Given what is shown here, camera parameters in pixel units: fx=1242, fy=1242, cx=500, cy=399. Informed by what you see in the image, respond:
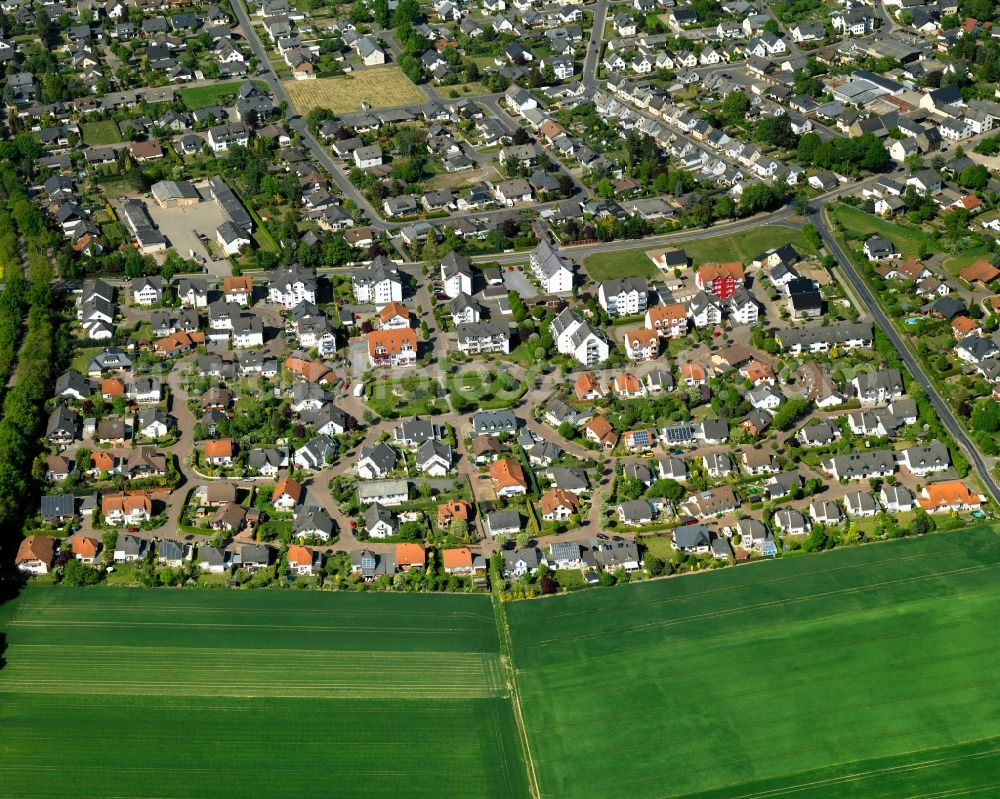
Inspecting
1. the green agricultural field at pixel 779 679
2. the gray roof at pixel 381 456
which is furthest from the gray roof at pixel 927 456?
the gray roof at pixel 381 456

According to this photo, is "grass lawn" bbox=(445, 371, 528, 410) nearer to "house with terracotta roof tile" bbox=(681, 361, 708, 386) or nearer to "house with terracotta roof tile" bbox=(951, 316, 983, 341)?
"house with terracotta roof tile" bbox=(681, 361, 708, 386)

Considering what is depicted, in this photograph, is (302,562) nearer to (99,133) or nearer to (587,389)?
(587,389)

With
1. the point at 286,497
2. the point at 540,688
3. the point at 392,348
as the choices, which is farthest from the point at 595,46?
the point at 540,688

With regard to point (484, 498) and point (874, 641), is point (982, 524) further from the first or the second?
point (484, 498)

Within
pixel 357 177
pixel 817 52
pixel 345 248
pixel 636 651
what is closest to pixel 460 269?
pixel 345 248

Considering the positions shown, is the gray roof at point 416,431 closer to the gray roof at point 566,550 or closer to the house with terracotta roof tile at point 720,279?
the gray roof at point 566,550

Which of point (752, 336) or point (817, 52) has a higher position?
point (817, 52)

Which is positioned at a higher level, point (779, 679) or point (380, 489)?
point (380, 489)
